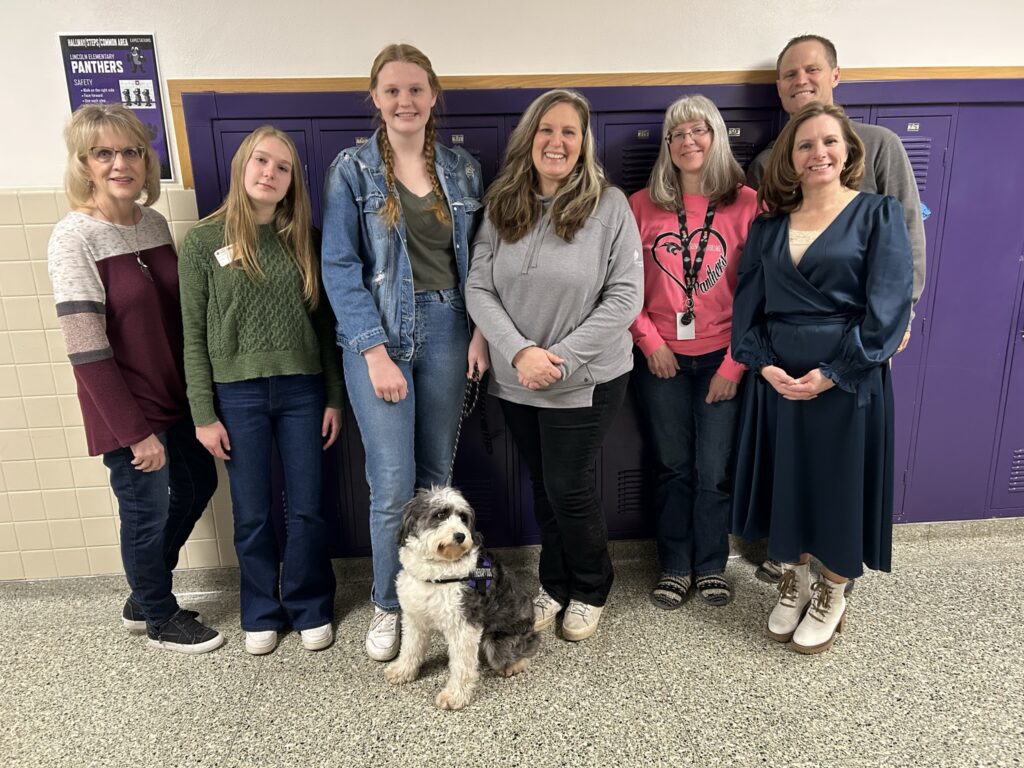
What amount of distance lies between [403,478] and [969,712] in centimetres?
181

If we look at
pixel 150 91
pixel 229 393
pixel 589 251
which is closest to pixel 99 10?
pixel 150 91

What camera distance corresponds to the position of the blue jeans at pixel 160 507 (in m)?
1.99

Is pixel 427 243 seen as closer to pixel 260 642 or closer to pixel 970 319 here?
pixel 260 642

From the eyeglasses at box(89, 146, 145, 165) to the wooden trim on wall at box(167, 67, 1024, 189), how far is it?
1.60 ft

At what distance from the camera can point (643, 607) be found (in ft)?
7.85

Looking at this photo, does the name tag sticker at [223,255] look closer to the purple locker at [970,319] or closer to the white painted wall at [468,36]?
the white painted wall at [468,36]

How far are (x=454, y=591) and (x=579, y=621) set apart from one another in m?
0.56

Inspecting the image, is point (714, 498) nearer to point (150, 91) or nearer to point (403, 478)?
point (403, 478)

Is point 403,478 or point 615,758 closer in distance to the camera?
point 615,758

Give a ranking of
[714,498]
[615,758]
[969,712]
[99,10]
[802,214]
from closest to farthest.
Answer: [615,758], [969,712], [802,214], [99,10], [714,498]

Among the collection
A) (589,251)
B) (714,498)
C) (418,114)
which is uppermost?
(418,114)

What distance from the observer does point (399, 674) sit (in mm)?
1998

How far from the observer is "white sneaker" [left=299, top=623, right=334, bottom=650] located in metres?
2.17

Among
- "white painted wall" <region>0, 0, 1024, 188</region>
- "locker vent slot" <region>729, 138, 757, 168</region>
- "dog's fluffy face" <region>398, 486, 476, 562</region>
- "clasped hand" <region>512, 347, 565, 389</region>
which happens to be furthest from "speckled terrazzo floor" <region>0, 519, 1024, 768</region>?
"white painted wall" <region>0, 0, 1024, 188</region>
